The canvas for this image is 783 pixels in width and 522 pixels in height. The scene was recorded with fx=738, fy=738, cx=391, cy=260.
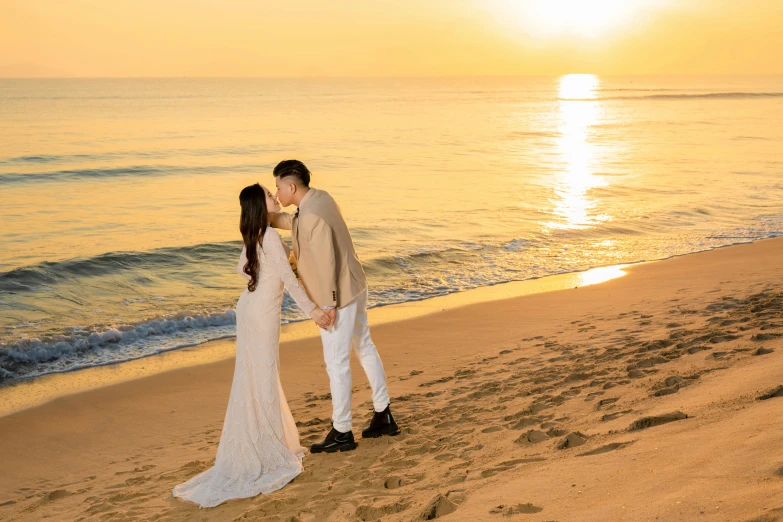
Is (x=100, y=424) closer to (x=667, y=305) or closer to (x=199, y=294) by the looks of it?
(x=199, y=294)

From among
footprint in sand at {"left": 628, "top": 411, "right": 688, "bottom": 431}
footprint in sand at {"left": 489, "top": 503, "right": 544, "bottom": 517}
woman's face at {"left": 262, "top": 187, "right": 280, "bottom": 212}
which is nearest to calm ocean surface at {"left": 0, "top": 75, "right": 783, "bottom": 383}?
woman's face at {"left": 262, "top": 187, "right": 280, "bottom": 212}

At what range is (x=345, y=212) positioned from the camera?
1998 cm

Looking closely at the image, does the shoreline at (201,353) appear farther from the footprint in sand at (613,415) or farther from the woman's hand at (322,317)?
the footprint in sand at (613,415)

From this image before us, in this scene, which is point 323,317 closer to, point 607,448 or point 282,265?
point 282,265

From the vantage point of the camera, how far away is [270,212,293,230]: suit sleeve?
494 centimetres

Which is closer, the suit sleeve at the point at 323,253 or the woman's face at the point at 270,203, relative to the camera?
the woman's face at the point at 270,203

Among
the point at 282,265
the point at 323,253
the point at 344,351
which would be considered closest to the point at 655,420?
the point at 344,351

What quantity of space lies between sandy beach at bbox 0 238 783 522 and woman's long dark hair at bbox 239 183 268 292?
1529 millimetres

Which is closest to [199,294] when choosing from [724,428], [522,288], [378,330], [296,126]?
[378,330]

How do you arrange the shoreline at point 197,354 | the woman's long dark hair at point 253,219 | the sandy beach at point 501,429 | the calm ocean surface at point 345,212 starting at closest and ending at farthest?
the sandy beach at point 501,429, the woman's long dark hair at point 253,219, the shoreline at point 197,354, the calm ocean surface at point 345,212

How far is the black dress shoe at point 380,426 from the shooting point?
5.45 meters

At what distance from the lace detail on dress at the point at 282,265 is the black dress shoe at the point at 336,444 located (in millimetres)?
1010

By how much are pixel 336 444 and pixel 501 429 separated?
118 centimetres

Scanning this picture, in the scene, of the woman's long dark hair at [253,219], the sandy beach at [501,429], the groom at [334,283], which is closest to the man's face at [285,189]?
the groom at [334,283]
